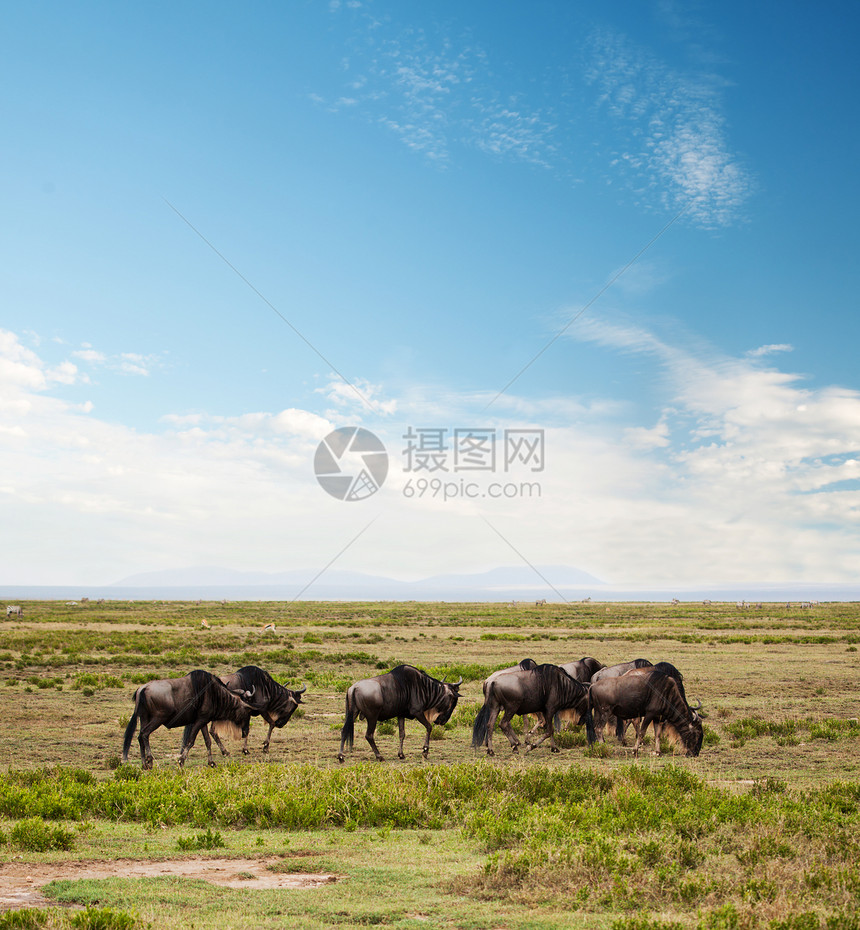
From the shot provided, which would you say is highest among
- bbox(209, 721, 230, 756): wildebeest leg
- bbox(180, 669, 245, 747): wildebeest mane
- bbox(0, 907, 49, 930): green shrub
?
bbox(180, 669, 245, 747): wildebeest mane

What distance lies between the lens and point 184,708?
14.7m

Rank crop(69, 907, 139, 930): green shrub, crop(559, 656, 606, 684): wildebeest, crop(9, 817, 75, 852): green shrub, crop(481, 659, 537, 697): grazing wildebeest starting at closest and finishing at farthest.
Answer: crop(69, 907, 139, 930): green shrub < crop(9, 817, 75, 852): green shrub < crop(481, 659, 537, 697): grazing wildebeest < crop(559, 656, 606, 684): wildebeest

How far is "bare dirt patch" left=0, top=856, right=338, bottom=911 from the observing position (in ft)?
26.2

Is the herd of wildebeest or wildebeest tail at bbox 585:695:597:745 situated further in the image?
wildebeest tail at bbox 585:695:597:745

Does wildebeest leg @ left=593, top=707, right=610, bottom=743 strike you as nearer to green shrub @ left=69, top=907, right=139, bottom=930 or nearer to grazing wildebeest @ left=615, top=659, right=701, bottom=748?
grazing wildebeest @ left=615, top=659, right=701, bottom=748

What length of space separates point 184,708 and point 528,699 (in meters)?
6.91

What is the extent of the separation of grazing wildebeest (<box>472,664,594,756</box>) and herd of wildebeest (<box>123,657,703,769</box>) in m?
0.02

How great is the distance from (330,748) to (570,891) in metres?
10.0

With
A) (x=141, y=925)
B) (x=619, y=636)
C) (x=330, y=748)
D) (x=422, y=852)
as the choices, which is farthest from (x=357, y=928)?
(x=619, y=636)

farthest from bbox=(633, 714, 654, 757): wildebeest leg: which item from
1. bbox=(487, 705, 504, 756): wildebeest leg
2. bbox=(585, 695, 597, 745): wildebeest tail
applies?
bbox=(487, 705, 504, 756): wildebeest leg

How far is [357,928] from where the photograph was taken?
6.71 metres

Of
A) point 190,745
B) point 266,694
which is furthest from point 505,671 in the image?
point 190,745

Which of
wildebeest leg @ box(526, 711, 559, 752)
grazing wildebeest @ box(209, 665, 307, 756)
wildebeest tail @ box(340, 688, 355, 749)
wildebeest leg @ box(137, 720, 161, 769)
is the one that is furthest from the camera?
grazing wildebeest @ box(209, 665, 307, 756)

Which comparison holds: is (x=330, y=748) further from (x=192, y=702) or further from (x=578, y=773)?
(x=578, y=773)
